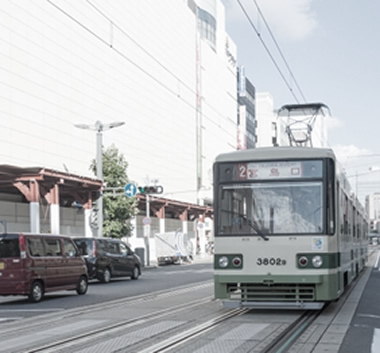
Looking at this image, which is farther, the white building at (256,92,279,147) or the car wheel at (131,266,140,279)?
the white building at (256,92,279,147)

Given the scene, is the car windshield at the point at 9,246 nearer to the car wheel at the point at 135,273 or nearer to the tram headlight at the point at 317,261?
the tram headlight at the point at 317,261

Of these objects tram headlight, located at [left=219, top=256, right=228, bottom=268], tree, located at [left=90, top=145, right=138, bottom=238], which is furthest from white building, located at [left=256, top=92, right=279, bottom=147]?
tram headlight, located at [left=219, top=256, right=228, bottom=268]

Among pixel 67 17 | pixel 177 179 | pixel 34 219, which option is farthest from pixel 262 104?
pixel 34 219

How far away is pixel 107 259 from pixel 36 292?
9793mm

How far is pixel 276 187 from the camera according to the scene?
43.0 ft

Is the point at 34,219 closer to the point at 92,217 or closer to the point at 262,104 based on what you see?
the point at 92,217

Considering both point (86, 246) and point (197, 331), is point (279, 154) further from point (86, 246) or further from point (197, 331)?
point (86, 246)

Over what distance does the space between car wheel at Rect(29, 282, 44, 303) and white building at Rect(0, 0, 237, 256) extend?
2041 cm

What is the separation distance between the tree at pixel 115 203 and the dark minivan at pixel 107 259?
12221 millimetres

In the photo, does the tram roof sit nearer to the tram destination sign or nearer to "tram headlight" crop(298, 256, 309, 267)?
the tram destination sign

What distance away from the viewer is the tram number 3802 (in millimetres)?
12781

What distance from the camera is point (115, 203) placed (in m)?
43.1

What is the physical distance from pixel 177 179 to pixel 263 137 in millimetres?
65317

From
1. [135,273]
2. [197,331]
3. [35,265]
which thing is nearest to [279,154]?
[197,331]
